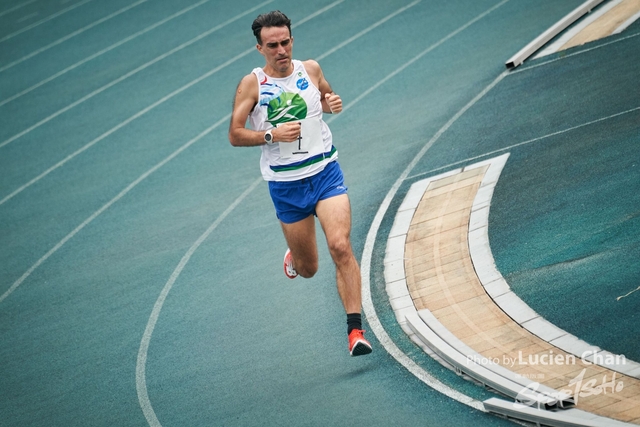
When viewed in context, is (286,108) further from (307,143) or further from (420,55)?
(420,55)

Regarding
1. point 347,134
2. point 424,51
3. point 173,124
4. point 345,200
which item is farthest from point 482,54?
point 345,200

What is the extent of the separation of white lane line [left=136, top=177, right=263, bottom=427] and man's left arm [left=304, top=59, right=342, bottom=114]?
2521mm

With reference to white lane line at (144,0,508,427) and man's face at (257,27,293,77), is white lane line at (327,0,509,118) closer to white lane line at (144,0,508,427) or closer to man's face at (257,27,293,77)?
white lane line at (144,0,508,427)

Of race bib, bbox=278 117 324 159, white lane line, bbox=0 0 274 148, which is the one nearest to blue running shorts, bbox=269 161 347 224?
race bib, bbox=278 117 324 159

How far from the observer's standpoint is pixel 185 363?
22.7ft

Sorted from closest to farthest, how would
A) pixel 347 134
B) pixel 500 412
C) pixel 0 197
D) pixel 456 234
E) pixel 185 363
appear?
pixel 500 412
pixel 185 363
pixel 456 234
pixel 347 134
pixel 0 197

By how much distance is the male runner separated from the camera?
6.04m

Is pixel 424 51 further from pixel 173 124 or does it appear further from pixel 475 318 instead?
pixel 475 318

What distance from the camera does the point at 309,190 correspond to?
630 cm

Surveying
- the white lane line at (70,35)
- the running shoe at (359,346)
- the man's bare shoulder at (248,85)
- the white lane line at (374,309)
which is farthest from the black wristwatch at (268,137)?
the white lane line at (70,35)

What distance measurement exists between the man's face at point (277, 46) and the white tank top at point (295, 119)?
0.49ft

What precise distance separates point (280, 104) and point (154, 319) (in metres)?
2.70

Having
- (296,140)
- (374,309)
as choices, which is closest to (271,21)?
(296,140)

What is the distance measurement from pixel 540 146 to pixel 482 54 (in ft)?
11.6
